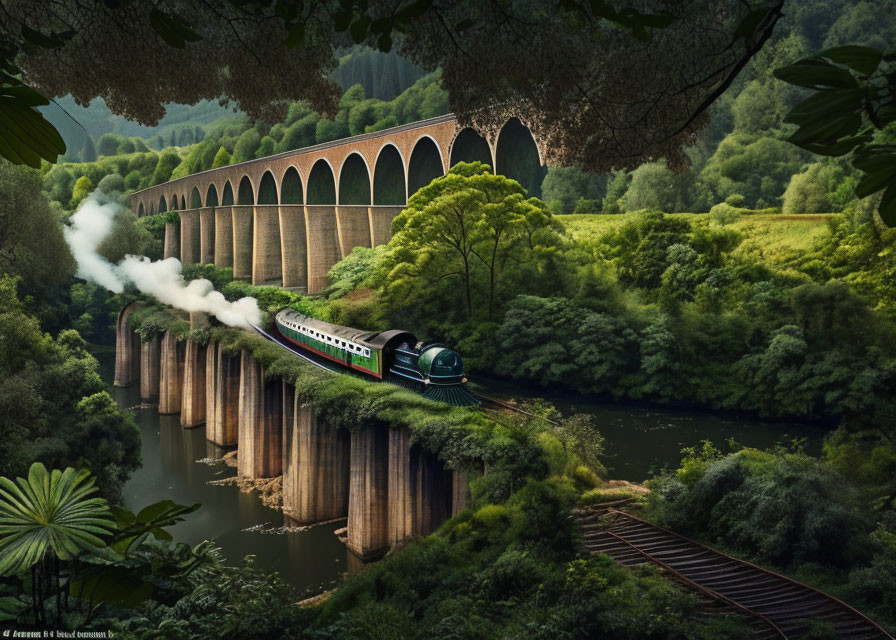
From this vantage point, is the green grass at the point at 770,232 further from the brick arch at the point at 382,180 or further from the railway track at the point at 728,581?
the railway track at the point at 728,581

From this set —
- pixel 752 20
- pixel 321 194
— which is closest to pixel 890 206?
pixel 752 20

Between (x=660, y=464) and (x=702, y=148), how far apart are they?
22.4 m

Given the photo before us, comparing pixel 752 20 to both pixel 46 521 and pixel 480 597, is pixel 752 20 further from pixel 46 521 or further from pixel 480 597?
pixel 480 597

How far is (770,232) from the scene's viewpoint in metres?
23.1

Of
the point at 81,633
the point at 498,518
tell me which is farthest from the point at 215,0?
the point at 498,518

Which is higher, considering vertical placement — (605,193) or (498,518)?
(605,193)

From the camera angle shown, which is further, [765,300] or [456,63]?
[765,300]

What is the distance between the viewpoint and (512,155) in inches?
1048

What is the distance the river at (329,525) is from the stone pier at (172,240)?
859 inches

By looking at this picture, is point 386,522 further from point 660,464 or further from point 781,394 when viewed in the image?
point 781,394

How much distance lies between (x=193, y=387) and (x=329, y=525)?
43.2 ft

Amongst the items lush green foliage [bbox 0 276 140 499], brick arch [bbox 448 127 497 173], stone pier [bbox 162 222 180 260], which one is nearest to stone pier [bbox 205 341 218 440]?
lush green foliage [bbox 0 276 140 499]

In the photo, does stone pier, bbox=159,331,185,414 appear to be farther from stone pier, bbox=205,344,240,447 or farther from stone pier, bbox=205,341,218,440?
stone pier, bbox=205,344,240,447

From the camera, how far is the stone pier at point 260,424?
2220 cm
